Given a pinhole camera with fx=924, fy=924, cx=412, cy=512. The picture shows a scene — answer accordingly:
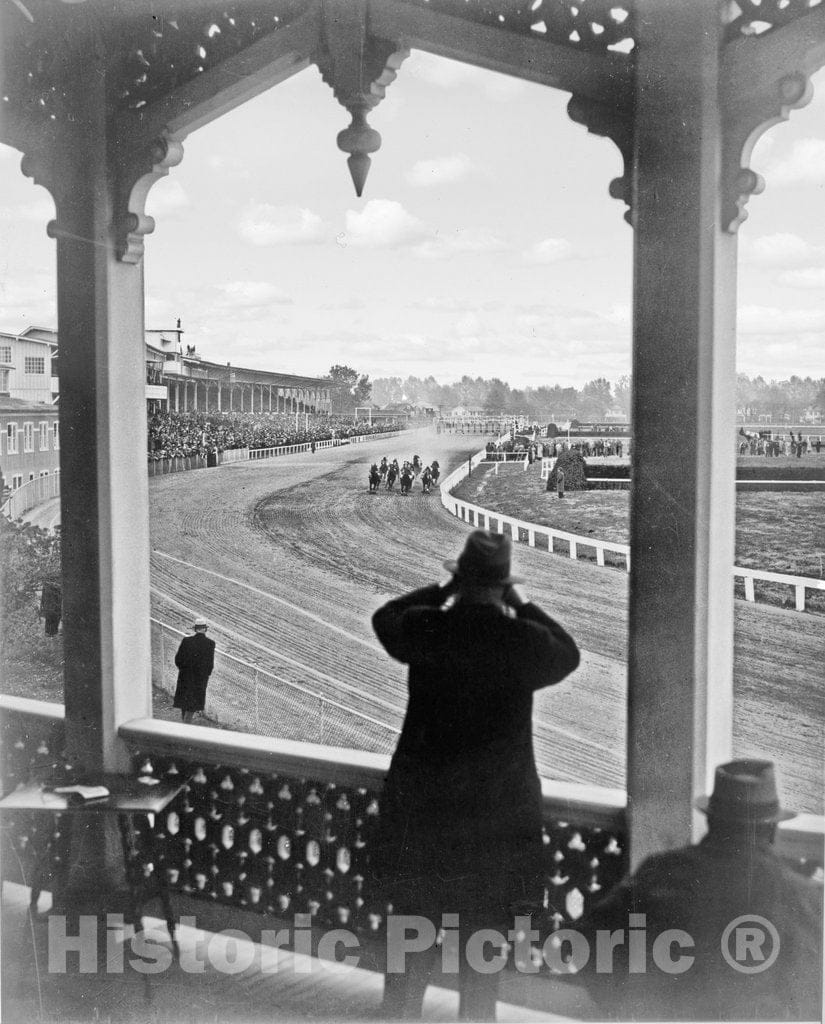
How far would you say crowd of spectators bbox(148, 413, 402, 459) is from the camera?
12.4 ft

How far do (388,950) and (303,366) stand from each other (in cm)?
220

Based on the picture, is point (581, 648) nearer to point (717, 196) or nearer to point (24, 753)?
point (717, 196)

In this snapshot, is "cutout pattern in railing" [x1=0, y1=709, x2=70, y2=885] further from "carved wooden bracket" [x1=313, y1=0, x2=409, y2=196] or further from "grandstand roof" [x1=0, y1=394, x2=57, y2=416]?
"carved wooden bracket" [x1=313, y1=0, x2=409, y2=196]

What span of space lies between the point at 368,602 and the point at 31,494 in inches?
56.0

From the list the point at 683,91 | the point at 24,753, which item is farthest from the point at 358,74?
the point at 24,753

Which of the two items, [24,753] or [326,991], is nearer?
[326,991]

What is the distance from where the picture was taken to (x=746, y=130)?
2.55 meters

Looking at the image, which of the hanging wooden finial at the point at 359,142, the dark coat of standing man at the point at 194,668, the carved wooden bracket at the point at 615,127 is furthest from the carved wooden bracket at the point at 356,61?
the dark coat of standing man at the point at 194,668

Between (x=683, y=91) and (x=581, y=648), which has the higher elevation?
(x=683, y=91)

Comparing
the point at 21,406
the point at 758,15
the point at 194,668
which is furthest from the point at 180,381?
the point at 758,15

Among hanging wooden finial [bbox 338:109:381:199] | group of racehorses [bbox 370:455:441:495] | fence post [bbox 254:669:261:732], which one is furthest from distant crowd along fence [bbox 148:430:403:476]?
hanging wooden finial [bbox 338:109:381:199]

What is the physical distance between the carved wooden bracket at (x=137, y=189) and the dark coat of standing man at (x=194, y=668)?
1.48 metres

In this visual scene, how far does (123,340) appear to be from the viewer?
347 centimetres

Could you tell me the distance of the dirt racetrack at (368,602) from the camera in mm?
3082
